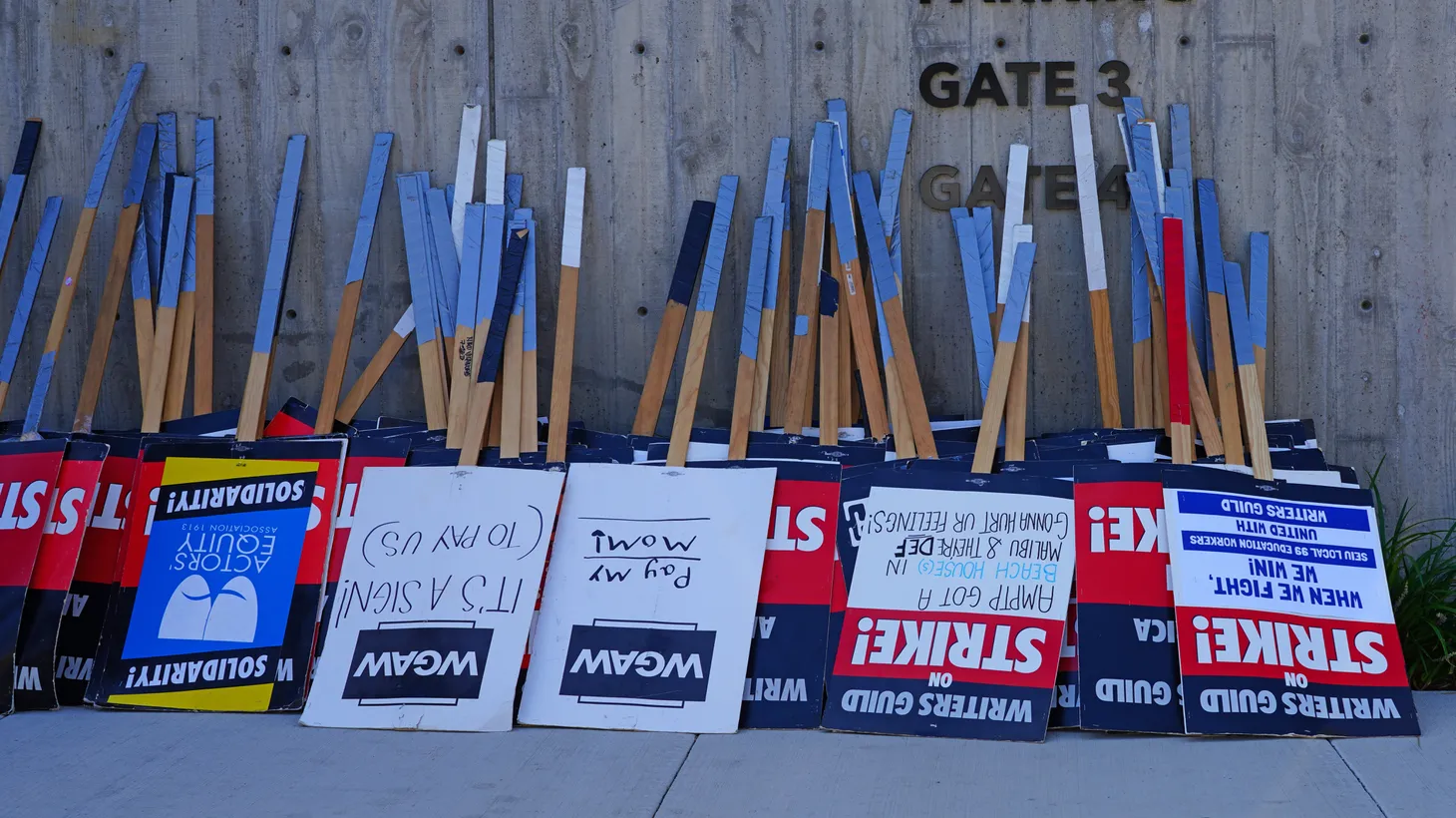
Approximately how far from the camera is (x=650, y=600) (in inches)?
143

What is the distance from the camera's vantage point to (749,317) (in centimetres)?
405

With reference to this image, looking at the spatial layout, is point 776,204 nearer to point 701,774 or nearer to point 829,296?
point 829,296

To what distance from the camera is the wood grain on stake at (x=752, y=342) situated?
3912 mm

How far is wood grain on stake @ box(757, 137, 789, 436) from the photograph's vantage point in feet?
Result: 13.3

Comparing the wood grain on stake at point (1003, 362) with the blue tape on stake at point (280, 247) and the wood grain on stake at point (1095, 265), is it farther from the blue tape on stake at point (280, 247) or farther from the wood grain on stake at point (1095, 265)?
the blue tape on stake at point (280, 247)

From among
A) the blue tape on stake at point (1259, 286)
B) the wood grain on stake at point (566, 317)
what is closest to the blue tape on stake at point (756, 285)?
the wood grain on stake at point (566, 317)

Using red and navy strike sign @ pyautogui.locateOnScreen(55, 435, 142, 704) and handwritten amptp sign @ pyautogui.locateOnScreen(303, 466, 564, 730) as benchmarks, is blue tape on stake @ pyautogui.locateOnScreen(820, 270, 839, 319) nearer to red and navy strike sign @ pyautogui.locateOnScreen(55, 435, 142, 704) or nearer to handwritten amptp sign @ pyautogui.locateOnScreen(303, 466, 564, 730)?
handwritten amptp sign @ pyautogui.locateOnScreen(303, 466, 564, 730)

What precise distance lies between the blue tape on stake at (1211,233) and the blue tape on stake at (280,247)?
312 centimetres

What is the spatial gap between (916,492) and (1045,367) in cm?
86

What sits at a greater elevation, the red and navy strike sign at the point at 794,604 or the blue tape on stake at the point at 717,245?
the blue tape on stake at the point at 717,245

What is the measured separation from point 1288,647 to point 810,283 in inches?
71.1

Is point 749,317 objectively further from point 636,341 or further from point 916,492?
point 916,492

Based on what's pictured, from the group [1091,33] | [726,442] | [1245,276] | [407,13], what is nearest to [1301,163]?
[1245,276]

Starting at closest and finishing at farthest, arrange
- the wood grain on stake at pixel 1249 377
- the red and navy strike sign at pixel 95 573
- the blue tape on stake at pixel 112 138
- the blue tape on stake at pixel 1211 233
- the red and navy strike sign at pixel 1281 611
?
1. the red and navy strike sign at pixel 1281 611
2. the wood grain on stake at pixel 1249 377
3. the red and navy strike sign at pixel 95 573
4. the blue tape on stake at pixel 1211 233
5. the blue tape on stake at pixel 112 138
